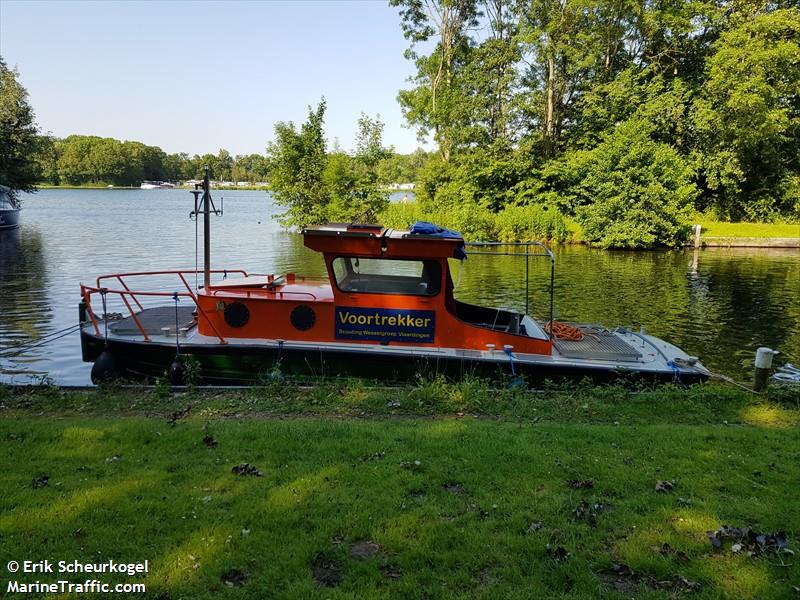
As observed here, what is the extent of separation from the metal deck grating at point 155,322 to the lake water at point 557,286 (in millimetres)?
1420

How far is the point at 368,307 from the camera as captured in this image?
1027 cm

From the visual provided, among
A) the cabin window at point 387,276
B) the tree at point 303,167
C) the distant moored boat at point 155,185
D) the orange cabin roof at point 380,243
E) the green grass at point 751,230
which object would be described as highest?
the distant moored boat at point 155,185

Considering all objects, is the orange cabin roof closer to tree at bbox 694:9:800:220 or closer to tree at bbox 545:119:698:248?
tree at bbox 545:119:698:248

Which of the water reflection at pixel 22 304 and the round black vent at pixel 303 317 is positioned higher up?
the round black vent at pixel 303 317

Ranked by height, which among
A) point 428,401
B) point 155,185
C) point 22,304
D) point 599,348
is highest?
point 155,185

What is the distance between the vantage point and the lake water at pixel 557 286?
569 inches

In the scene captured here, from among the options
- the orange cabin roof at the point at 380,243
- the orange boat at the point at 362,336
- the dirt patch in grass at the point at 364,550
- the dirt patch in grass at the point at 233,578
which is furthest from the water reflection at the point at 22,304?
the dirt patch in grass at the point at 364,550

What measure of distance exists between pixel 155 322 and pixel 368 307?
447 centimetres

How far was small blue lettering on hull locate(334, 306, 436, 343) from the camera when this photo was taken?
10.3 m

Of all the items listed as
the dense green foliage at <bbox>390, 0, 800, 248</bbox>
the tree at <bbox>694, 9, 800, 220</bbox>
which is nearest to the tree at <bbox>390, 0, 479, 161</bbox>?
the dense green foliage at <bbox>390, 0, 800, 248</bbox>
